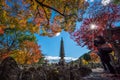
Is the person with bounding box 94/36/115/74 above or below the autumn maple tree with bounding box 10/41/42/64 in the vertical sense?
below

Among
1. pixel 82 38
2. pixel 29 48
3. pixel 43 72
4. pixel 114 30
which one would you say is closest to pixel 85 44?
pixel 82 38

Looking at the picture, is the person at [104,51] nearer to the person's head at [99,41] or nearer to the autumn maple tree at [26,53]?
the person's head at [99,41]

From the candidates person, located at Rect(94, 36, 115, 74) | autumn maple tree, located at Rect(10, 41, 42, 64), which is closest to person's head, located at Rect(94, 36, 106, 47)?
person, located at Rect(94, 36, 115, 74)

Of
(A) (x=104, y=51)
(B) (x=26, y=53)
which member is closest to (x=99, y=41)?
(A) (x=104, y=51)

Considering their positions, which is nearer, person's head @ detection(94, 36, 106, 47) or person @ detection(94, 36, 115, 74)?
person's head @ detection(94, 36, 106, 47)

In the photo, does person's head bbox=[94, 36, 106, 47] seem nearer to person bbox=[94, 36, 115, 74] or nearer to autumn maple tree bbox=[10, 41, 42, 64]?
person bbox=[94, 36, 115, 74]

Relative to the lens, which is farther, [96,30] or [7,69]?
[96,30]

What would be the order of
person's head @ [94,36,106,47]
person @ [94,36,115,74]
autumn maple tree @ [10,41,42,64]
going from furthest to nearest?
autumn maple tree @ [10,41,42,64] < person @ [94,36,115,74] < person's head @ [94,36,106,47]

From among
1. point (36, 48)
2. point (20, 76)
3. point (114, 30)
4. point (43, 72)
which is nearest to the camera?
point (20, 76)

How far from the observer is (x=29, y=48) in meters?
37.5

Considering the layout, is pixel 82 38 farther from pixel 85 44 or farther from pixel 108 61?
pixel 108 61

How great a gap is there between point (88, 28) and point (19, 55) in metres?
20.2

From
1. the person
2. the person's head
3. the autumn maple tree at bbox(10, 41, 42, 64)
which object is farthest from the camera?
the autumn maple tree at bbox(10, 41, 42, 64)

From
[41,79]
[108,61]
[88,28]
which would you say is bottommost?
[41,79]
